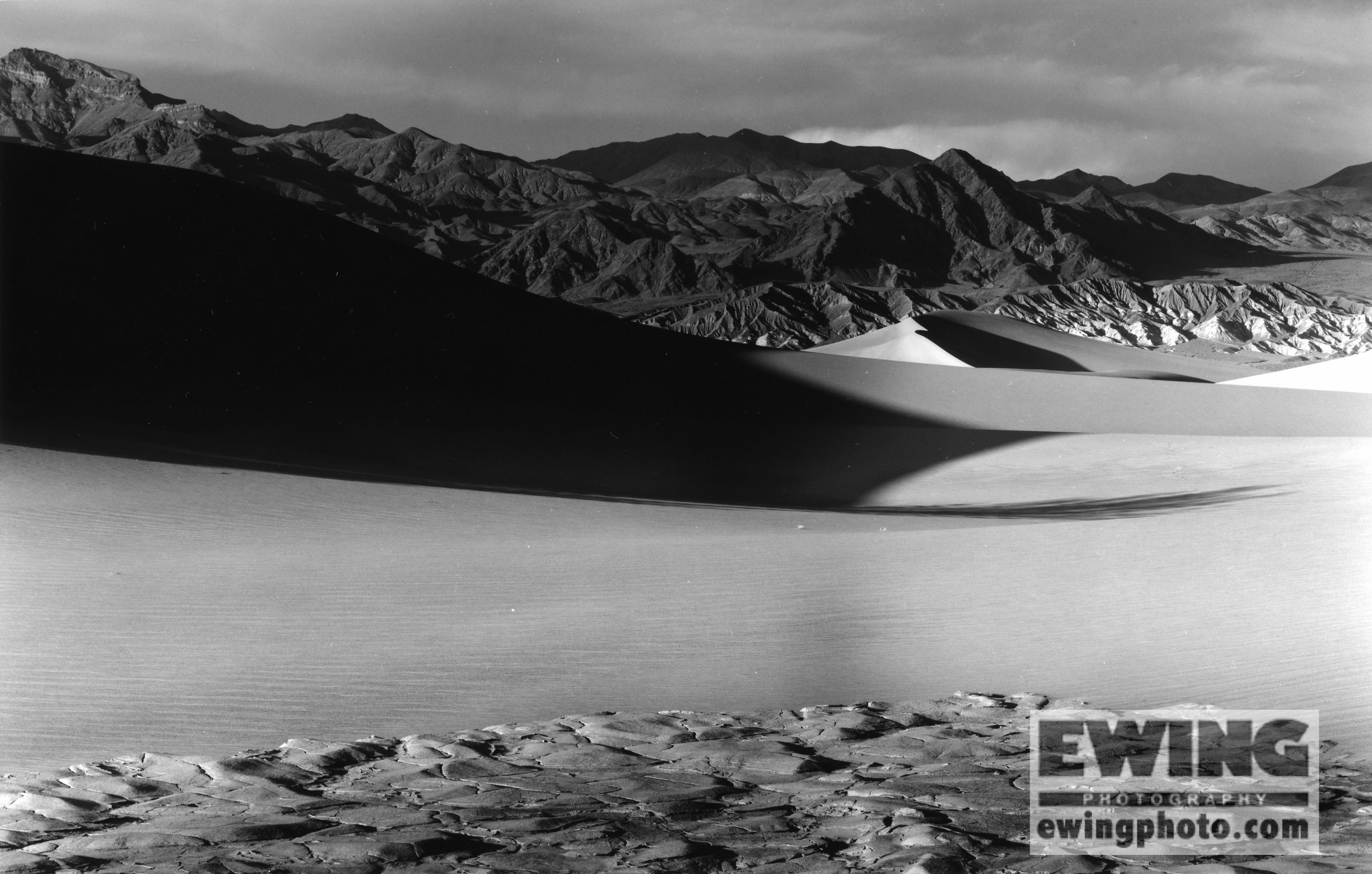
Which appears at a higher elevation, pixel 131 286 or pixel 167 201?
pixel 167 201

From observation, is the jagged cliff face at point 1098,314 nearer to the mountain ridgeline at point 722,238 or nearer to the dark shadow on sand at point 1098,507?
the mountain ridgeline at point 722,238

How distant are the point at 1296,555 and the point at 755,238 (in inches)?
6769

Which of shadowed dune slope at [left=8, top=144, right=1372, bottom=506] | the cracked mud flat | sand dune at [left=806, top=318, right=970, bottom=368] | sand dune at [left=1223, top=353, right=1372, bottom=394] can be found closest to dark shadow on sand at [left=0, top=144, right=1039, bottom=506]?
shadowed dune slope at [left=8, top=144, right=1372, bottom=506]

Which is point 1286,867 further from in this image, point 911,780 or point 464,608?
point 464,608

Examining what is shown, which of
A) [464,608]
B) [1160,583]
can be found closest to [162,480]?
[464,608]

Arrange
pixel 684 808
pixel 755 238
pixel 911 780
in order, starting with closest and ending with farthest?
pixel 684 808 → pixel 911 780 → pixel 755 238

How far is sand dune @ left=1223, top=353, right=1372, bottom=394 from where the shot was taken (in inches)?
1630

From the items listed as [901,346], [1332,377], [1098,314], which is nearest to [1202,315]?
[1098,314]

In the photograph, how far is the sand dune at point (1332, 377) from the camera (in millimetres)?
41406

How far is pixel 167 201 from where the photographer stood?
29.7m

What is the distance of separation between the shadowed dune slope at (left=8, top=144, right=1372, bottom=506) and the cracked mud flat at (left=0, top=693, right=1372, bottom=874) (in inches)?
472

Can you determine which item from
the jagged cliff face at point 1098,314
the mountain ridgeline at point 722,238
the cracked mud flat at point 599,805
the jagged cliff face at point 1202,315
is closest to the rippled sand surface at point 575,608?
the cracked mud flat at point 599,805

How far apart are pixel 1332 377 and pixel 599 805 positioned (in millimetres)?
43308

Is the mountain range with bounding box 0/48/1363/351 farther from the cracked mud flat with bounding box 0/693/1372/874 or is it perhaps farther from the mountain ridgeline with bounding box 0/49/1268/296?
the cracked mud flat with bounding box 0/693/1372/874
